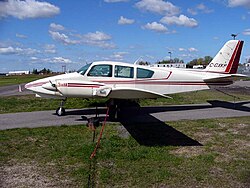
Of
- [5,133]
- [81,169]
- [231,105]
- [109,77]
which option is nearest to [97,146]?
[81,169]

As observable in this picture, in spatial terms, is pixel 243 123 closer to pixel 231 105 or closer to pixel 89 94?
pixel 231 105

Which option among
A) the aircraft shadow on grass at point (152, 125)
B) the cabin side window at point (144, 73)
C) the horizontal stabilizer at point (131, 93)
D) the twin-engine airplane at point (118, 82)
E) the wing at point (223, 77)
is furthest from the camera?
the wing at point (223, 77)

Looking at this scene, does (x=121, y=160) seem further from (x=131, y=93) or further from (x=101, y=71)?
(x=101, y=71)

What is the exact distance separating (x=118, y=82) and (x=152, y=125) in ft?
7.51

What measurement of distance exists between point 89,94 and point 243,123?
565 cm

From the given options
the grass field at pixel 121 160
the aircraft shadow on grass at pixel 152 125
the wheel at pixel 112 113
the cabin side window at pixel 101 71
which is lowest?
the grass field at pixel 121 160

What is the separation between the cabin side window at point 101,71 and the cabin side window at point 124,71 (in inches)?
11.0

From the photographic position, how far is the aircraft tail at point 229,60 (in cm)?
1342

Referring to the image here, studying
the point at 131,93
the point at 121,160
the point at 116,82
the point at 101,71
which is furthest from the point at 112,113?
the point at 121,160

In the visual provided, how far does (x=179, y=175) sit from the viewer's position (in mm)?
5238

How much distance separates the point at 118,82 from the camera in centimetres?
1069

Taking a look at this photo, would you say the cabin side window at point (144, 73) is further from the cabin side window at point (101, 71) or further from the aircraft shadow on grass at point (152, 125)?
the aircraft shadow on grass at point (152, 125)

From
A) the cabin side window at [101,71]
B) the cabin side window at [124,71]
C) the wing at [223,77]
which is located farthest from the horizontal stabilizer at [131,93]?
the wing at [223,77]

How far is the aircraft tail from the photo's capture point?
528 inches
